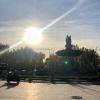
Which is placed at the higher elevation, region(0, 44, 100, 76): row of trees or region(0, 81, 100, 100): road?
region(0, 44, 100, 76): row of trees

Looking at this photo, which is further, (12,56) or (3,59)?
(12,56)

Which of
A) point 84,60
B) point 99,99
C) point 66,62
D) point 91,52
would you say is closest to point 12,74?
point 99,99

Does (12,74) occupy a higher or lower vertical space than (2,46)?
lower

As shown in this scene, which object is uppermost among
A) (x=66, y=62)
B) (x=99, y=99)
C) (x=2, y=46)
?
(x=2, y=46)

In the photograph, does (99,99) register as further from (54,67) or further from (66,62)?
(66,62)

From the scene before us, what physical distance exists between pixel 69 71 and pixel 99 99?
148 feet

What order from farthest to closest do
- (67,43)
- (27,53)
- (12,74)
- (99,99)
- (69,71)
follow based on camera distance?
1. (27,53)
2. (67,43)
3. (69,71)
4. (12,74)
5. (99,99)

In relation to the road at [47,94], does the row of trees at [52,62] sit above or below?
above

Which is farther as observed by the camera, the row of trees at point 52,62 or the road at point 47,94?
the row of trees at point 52,62

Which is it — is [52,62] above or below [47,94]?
above

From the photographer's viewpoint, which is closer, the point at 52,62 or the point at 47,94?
the point at 47,94

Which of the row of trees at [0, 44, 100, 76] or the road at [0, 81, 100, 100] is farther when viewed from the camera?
the row of trees at [0, 44, 100, 76]

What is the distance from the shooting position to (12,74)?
40750 millimetres

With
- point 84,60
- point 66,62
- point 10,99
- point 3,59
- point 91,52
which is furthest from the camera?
point 3,59
